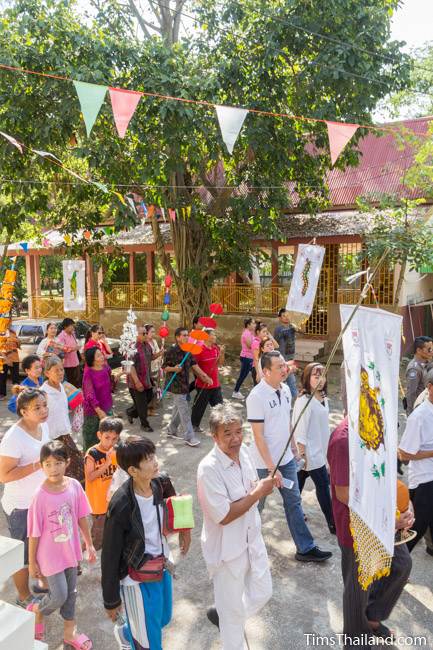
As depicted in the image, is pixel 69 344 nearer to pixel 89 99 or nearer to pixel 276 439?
pixel 89 99

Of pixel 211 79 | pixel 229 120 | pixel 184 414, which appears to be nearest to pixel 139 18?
pixel 211 79

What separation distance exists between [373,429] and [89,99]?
194 inches

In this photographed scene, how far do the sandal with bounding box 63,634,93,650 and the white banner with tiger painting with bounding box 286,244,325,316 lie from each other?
6.50 m

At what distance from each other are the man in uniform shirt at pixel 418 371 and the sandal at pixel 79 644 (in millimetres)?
3797

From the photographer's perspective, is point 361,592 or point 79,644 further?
point 79,644

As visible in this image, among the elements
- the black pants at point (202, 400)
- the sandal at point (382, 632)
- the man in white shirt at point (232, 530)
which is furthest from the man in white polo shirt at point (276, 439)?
the black pants at point (202, 400)

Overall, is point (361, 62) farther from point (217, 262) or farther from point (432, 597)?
point (432, 597)

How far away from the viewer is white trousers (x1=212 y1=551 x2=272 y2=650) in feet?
9.32

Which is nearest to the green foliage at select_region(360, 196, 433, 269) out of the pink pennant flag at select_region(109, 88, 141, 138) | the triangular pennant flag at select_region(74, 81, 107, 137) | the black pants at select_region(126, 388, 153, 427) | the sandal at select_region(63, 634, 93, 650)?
the black pants at select_region(126, 388, 153, 427)

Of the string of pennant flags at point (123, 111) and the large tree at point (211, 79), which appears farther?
the large tree at point (211, 79)

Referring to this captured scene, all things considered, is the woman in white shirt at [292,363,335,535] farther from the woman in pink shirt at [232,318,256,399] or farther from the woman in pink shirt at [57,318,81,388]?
the woman in pink shirt at [57,318,81,388]

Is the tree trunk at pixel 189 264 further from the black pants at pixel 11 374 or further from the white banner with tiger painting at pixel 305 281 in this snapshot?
the black pants at pixel 11 374

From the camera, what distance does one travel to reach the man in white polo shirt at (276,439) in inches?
155

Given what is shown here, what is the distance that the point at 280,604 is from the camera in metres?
3.62
